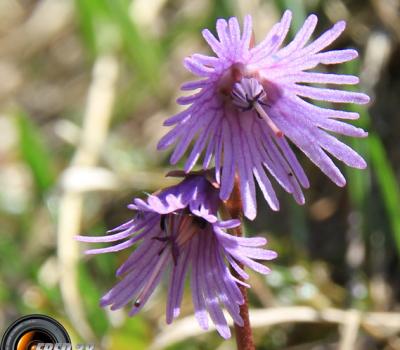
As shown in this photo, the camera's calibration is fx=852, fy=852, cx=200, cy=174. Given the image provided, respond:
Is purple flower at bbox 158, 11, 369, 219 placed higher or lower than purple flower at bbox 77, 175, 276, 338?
higher

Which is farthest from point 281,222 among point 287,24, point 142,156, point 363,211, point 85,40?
point 287,24

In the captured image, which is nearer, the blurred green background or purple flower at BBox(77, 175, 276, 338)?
purple flower at BBox(77, 175, 276, 338)

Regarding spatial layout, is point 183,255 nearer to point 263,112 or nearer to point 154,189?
point 263,112

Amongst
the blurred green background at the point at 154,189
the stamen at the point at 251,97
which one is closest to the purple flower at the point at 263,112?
the stamen at the point at 251,97

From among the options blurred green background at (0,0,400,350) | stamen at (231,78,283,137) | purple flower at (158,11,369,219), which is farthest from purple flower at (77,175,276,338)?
blurred green background at (0,0,400,350)

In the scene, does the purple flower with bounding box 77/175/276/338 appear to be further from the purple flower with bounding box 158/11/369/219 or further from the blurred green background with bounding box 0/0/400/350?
the blurred green background with bounding box 0/0/400/350

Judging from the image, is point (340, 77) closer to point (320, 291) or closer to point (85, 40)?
point (320, 291)

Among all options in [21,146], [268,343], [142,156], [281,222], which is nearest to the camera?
[268,343]

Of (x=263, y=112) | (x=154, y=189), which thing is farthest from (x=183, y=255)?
(x=154, y=189)
